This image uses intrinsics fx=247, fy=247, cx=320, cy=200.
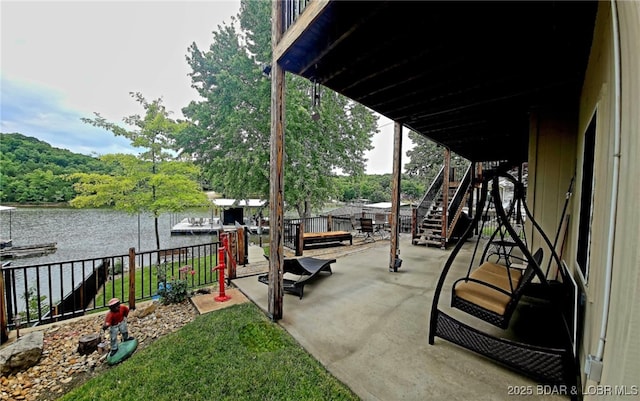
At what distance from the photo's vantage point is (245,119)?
34.3 feet

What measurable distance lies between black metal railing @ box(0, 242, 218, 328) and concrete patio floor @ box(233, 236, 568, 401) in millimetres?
1623

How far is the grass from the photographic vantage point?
2072 millimetres

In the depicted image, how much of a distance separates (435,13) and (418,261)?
5.30 m

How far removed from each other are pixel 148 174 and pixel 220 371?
29.9 feet

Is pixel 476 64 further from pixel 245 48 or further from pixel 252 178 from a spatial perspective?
pixel 245 48

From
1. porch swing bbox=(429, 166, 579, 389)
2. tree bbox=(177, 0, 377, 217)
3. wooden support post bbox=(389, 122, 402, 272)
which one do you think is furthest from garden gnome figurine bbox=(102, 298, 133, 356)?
tree bbox=(177, 0, 377, 217)

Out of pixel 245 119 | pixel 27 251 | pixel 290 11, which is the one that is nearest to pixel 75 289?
pixel 290 11

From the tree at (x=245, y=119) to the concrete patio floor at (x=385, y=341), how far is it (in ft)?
21.8

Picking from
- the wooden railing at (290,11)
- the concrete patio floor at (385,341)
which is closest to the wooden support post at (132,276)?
the concrete patio floor at (385,341)

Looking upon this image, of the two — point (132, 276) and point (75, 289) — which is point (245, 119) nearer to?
point (75, 289)

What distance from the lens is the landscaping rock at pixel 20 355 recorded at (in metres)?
2.55

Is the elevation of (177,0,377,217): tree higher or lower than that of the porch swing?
higher

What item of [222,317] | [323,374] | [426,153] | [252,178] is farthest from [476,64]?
[426,153]

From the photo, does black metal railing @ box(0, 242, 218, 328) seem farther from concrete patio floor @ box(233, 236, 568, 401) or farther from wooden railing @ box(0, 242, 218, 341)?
concrete patio floor @ box(233, 236, 568, 401)
